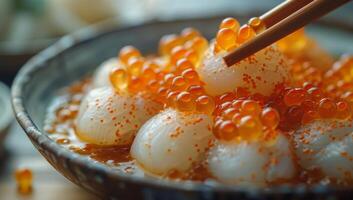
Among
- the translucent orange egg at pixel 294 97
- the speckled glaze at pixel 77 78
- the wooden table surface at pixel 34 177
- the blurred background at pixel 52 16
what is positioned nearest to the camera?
the speckled glaze at pixel 77 78

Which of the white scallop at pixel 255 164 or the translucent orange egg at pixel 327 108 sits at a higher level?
the translucent orange egg at pixel 327 108

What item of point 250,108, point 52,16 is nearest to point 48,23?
point 52,16

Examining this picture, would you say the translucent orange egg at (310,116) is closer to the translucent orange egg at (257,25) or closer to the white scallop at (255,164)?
the white scallop at (255,164)

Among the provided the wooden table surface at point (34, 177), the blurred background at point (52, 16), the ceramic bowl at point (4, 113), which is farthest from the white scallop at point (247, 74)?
the blurred background at point (52, 16)

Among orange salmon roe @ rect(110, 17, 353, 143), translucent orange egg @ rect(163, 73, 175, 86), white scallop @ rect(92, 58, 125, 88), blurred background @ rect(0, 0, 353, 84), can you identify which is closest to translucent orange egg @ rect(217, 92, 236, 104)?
orange salmon roe @ rect(110, 17, 353, 143)

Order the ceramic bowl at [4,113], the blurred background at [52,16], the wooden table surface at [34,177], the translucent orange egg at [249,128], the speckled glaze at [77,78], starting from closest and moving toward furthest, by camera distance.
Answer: the speckled glaze at [77,78], the translucent orange egg at [249,128], the wooden table surface at [34,177], the ceramic bowl at [4,113], the blurred background at [52,16]

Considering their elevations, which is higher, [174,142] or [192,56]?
[192,56]

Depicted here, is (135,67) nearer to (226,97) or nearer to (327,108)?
(226,97)
